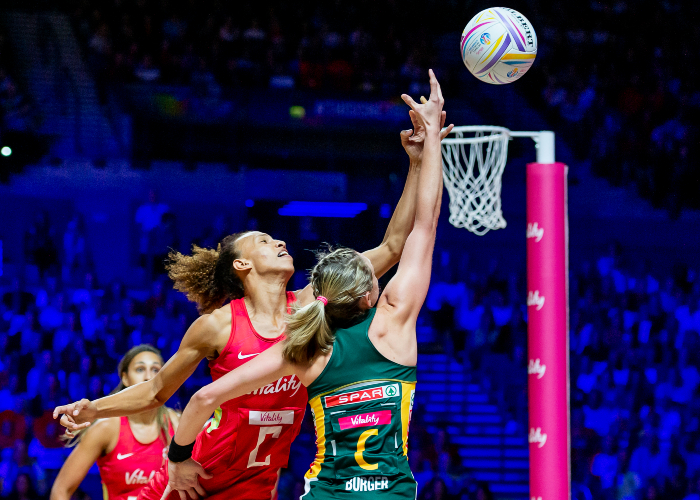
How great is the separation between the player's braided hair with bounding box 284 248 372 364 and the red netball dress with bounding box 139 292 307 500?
2.16 feet

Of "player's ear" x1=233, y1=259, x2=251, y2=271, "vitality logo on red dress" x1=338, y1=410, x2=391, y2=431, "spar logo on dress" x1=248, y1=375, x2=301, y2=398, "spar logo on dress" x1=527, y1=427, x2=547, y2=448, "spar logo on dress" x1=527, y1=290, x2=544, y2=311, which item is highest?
"player's ear" x1=233, y1=259, x2=251, y2=271

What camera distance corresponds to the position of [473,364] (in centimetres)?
853

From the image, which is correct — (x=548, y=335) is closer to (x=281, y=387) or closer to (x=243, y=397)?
(x=281, y=387)

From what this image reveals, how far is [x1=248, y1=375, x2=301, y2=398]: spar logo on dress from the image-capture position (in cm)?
304

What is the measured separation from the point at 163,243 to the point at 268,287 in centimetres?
563

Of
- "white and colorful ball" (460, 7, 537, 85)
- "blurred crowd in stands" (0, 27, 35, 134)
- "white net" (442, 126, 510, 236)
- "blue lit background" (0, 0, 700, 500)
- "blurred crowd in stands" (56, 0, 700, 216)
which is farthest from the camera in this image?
"blurred crowd in stands" (56, 0, 700, 216)

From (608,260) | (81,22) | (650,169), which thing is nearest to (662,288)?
(608,260)

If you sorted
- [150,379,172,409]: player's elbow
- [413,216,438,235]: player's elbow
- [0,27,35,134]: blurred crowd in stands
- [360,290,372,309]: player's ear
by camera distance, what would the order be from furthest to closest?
1. [0,27,35,134]: blurred crowd in stands
2. [150,379,172,409]: player's elbow
3. [413,216,438,235]: player's elbow
4. [360,290,372,309]: player's ear

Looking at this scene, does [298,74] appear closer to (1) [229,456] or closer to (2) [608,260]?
(2) [608,260]

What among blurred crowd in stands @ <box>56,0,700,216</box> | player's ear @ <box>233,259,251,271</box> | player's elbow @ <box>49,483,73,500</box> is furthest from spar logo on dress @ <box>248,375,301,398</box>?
blurred crowd in stands @ <box>56,0,700,216</box>

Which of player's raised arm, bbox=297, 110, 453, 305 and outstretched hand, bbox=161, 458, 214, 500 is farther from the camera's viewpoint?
→ player's raised arm, bbox=297, 110, 453, 305

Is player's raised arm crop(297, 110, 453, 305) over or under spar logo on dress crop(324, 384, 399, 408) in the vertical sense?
over

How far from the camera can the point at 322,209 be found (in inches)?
337

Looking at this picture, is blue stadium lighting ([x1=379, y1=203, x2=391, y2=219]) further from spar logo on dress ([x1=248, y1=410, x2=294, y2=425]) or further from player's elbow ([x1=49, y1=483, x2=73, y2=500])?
spar logo on dress ([x1=248, y1=410, x2=294, y2=425])
